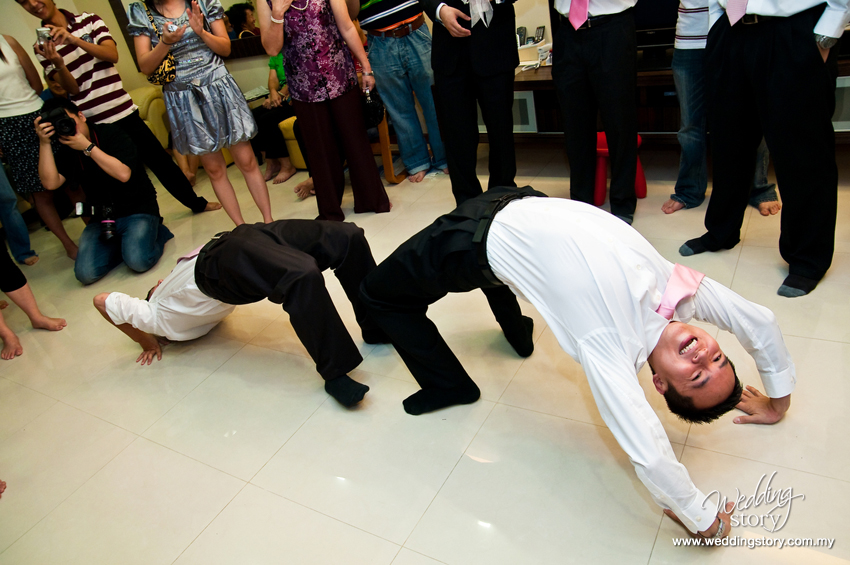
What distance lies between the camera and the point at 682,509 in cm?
124

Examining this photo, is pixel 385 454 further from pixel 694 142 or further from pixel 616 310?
pixel 694 142

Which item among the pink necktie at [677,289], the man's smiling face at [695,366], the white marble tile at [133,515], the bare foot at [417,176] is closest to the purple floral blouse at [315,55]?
the bare foot at [417,176]

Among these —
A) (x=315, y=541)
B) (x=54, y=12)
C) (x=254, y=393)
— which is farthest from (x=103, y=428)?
(x=54, y=12)

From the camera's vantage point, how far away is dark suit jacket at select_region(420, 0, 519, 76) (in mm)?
2684

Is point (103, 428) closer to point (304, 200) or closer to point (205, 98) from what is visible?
point (205, 98)

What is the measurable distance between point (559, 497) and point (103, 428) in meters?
1.70

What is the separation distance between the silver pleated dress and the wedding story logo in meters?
2.72

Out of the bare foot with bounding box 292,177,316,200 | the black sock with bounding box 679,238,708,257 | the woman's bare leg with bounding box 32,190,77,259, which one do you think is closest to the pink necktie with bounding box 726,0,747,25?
the black sock with bounding box 679,238,708,257

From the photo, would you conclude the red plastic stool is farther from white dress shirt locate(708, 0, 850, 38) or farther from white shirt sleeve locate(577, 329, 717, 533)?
white shirt sleeve locate(577, 329, 717, 533)

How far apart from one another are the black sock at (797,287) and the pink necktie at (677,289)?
91 centimetres

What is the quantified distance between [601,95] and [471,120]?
0.71 meters

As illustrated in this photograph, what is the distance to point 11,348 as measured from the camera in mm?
2721

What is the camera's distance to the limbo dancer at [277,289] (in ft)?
6.16

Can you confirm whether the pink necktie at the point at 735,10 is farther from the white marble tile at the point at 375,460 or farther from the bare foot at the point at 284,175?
the bare foot at the point at 284,175
